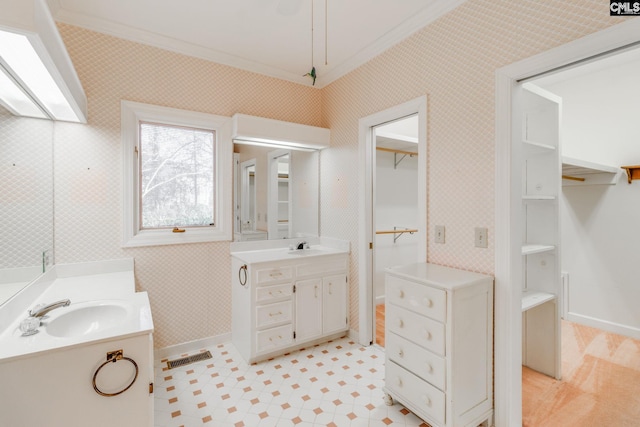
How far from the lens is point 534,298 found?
2.12 metres

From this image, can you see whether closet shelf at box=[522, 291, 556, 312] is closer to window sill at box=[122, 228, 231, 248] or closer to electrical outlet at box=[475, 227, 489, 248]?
electrical outlet at box=[475, 227, 489, 248]

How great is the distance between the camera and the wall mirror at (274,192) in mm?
2967

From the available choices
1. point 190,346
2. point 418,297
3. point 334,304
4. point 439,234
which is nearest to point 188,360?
point 190,346

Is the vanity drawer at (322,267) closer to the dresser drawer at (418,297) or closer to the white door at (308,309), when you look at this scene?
the white door at (308,309)

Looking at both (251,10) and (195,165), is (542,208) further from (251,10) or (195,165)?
(195,165)

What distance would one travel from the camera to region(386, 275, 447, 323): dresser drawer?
1.65 meters

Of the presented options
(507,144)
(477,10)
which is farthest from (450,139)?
(477,10)

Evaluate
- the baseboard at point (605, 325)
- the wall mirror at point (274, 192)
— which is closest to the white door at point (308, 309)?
the wall mirror at point (274, 192)

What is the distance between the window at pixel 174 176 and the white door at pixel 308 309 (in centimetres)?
89

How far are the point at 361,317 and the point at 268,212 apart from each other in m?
1.43

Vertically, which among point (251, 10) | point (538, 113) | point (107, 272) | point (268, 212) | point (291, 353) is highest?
point (251, 10)

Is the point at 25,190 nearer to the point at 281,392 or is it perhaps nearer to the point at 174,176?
the point at 174,176

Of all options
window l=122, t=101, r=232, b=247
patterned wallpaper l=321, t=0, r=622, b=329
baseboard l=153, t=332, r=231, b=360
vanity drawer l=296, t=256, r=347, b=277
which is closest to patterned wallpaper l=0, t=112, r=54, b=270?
window l=122, t=101, r=232, b=247

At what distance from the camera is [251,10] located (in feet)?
7.04
